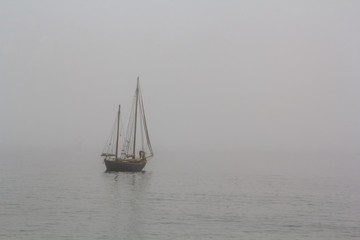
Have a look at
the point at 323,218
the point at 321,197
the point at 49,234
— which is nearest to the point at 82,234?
the point at 49,234

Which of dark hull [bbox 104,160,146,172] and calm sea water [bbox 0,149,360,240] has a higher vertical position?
dark hull [bbox 104,160,146,172]

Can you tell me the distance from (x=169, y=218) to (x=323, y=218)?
53.7 feet

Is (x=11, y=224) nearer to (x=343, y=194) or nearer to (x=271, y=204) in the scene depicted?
(x=271, y=204)

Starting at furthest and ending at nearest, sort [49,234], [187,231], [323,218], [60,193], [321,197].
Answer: [321,197], [60,193], [323,218], [187,231], [49,234]

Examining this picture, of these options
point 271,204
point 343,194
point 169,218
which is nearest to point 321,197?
point 343,194

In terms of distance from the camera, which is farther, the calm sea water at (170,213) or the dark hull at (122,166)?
the dark hull at (122,166)

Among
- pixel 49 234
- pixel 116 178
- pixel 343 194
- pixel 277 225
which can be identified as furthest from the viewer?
pixel 116 178

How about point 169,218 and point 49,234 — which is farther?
point 169,218

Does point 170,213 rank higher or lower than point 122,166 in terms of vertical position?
lower

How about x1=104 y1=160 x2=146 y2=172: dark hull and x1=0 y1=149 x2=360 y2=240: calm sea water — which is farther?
x1=104 y1=160 x2=146 y2=172: dark hull

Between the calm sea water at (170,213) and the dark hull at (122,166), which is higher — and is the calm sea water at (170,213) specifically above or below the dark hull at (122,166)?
below

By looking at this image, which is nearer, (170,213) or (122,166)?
(170,213)

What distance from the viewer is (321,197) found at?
203 feet

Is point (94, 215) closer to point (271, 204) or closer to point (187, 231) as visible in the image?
point (187, 231)
